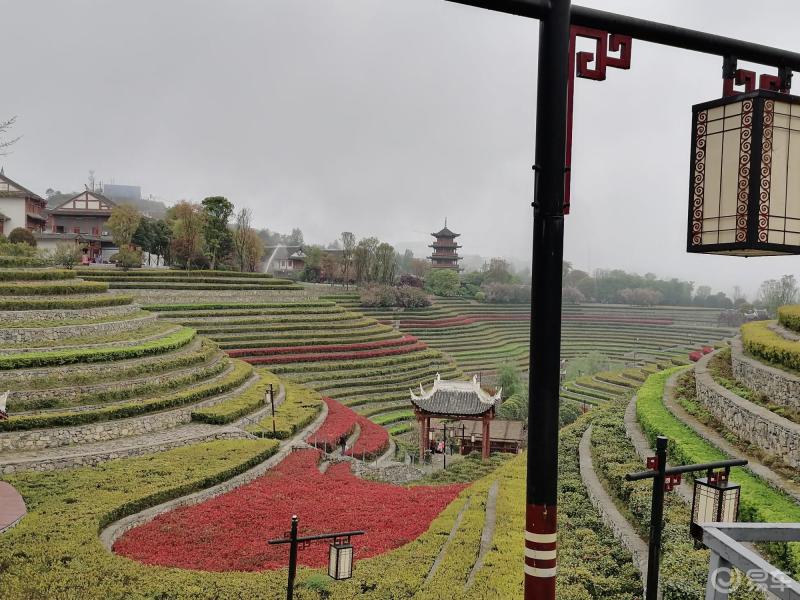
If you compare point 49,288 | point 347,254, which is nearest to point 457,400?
point 49,288

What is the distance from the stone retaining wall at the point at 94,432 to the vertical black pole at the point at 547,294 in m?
17.4

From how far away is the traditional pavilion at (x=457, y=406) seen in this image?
23750 mm

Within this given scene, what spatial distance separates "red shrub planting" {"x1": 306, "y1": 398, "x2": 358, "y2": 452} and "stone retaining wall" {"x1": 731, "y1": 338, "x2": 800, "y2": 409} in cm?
1288

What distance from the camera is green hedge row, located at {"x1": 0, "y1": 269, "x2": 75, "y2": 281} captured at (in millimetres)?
22505

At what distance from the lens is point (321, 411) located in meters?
24.9

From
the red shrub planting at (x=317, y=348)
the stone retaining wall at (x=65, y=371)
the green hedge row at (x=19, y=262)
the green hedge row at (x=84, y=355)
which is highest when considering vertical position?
the green hedge row at (x=19, y=262)

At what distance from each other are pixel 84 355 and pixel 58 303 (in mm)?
3580

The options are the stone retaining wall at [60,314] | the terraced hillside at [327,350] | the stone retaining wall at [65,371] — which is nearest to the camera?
the stone retaining wall at [65,371]

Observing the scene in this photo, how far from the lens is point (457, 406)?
79.2 ft

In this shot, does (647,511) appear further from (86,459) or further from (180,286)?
(180,286)

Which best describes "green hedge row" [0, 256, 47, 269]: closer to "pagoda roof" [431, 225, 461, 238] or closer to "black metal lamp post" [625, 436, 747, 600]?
"black metal lamp post" [625, 436, 747, 600]

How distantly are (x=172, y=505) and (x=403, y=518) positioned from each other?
5.42 metres

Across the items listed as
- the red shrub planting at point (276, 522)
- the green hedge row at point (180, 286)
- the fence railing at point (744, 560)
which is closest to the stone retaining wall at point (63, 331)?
the red shrub planting at point (276, 522)

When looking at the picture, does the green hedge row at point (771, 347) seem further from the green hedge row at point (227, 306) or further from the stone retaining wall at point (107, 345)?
the green hedge row at point (227, 306)
